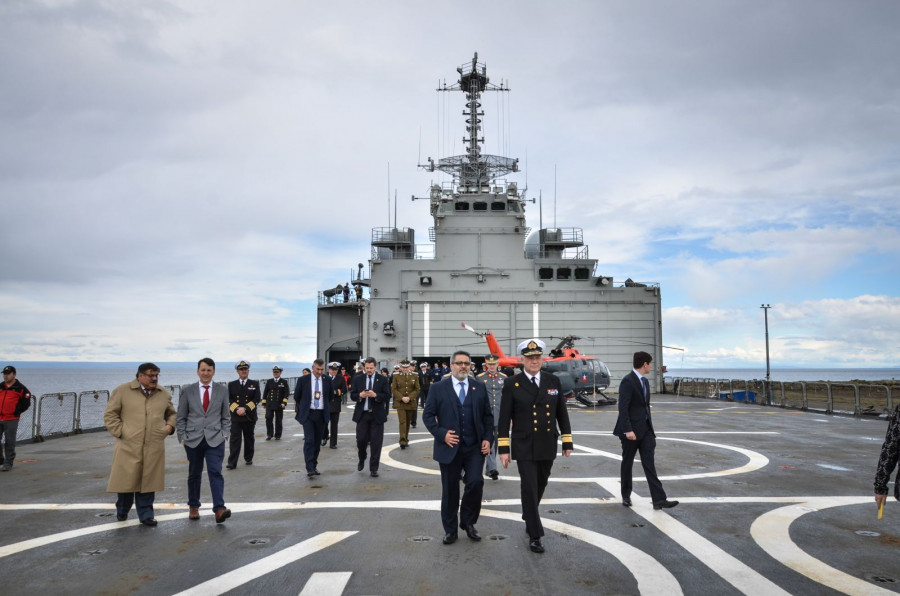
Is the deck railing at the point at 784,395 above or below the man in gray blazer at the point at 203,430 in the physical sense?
below

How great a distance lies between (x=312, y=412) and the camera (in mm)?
9648

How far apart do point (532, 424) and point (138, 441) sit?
4.30m

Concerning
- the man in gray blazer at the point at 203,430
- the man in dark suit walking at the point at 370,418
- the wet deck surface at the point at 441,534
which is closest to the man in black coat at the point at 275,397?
the wet deck surface at the point at 441,534

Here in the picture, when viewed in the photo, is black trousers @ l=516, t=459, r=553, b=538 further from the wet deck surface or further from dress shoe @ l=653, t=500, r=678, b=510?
dress shoe @ l=653, t=500, r=678, b=510

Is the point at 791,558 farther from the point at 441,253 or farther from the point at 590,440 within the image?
the point at 441,253

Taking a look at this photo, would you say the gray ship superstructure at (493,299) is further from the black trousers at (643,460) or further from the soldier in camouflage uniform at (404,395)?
the black trousers at (643,460)

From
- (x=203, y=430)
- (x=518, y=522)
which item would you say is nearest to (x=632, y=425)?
(x=518, y=522)

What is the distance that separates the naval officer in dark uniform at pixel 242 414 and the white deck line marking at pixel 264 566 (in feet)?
15.4

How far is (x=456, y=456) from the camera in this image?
5871 millimetres

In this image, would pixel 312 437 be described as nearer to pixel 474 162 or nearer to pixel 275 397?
pixel 275 397

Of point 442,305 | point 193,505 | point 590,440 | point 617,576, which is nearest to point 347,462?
point 193,505

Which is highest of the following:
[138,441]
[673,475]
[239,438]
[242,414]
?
[138,441]

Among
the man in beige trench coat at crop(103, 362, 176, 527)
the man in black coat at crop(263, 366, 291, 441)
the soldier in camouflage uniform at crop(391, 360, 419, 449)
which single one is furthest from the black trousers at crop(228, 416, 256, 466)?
the man in beige trench coat at crop(103, 362, 176, 527)

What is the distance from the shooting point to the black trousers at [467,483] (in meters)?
5.85
